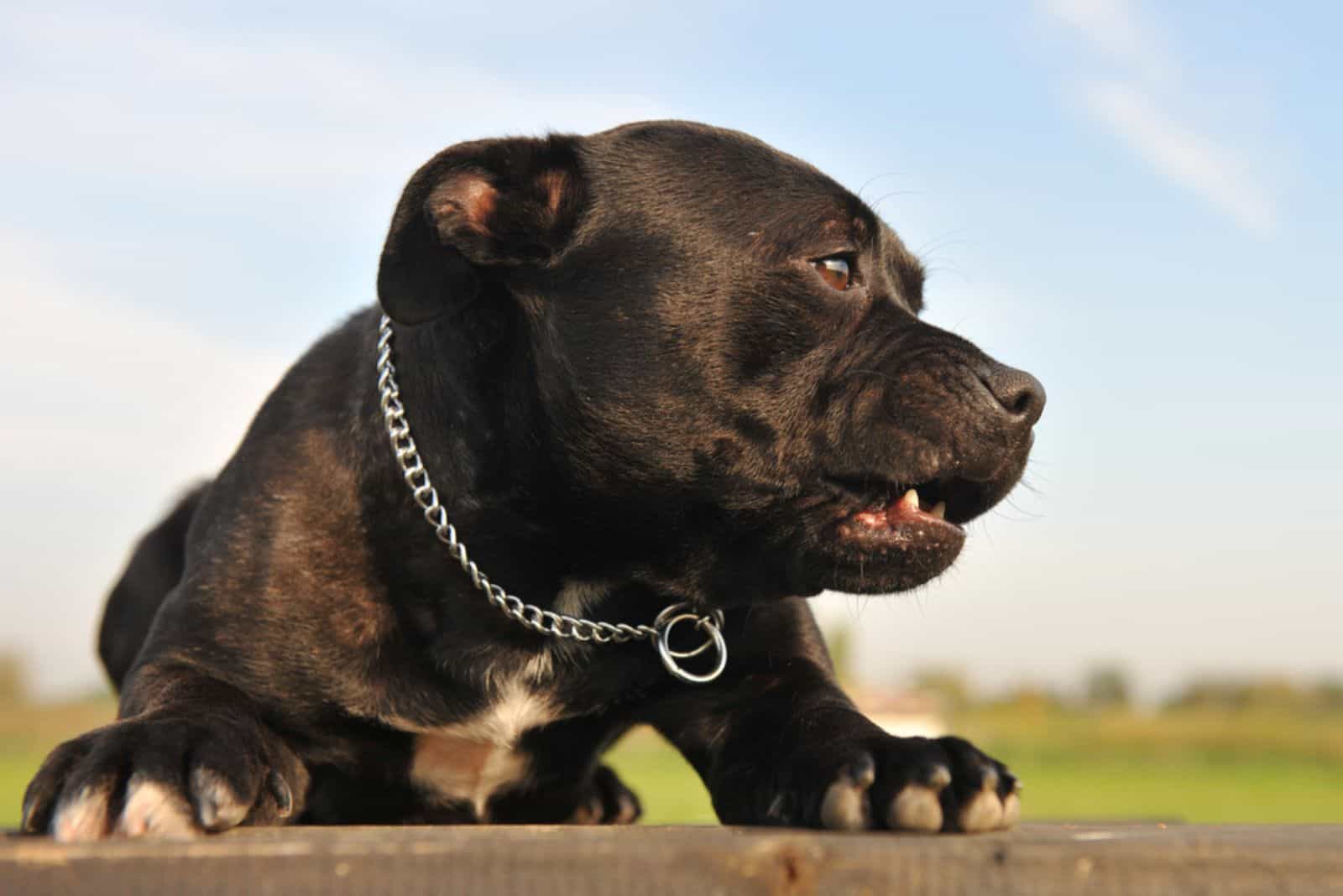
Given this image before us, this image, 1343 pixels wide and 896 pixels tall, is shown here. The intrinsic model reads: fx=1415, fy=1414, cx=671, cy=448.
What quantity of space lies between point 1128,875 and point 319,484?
2246 millimetres

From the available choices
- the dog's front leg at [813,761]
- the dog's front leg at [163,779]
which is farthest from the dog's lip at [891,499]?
the dog's front leg at [163,779]

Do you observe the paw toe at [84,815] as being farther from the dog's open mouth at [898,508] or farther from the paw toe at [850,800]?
the dog's open mouth at [898,508]

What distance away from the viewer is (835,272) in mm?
3600

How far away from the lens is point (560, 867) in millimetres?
2256

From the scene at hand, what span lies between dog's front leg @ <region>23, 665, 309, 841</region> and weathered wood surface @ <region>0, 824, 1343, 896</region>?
26 centimetres

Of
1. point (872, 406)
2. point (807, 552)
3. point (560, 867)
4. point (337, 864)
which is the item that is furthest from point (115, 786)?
point (872, 406)

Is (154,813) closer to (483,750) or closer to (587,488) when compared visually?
(483,750)

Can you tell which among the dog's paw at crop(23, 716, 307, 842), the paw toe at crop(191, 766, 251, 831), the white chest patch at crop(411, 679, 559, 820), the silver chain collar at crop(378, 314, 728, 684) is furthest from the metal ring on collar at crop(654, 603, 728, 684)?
the paw toe at crop(191, 766, 251, 831)

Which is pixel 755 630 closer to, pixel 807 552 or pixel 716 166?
pixel 807 552

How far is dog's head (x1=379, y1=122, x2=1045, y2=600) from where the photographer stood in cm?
331

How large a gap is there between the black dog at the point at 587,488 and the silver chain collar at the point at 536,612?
1cm

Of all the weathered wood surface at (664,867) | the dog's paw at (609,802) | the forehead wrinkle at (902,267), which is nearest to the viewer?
the weathered wood surface at (664,867)

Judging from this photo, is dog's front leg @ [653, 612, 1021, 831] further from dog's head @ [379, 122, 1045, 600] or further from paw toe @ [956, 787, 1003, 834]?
A: dog's head @ [379, 122, 1045, 600]

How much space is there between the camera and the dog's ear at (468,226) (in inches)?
138
